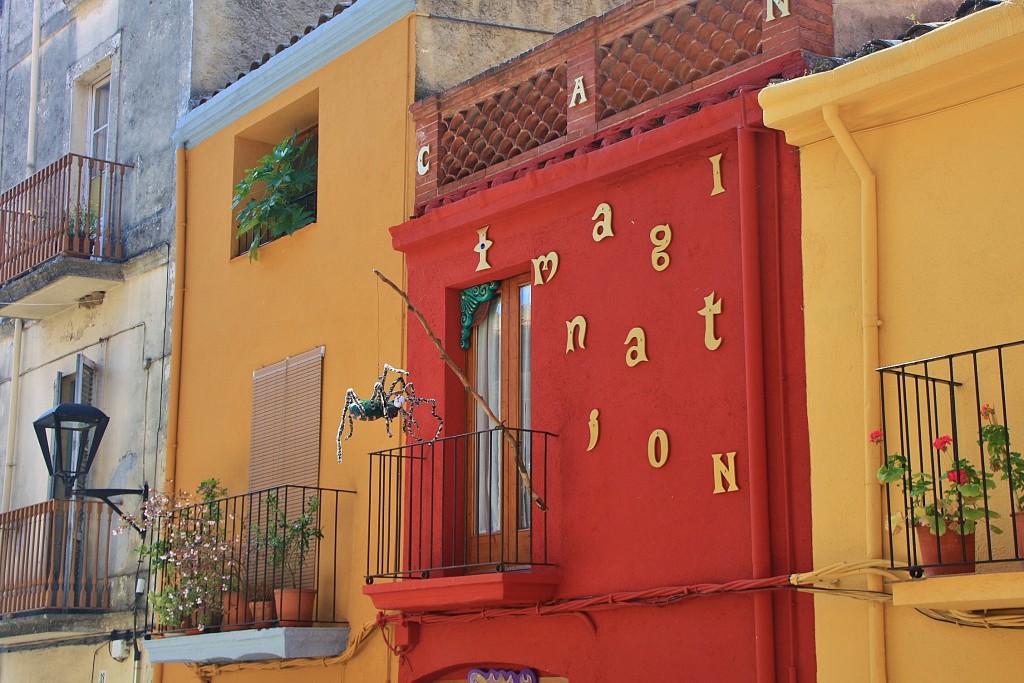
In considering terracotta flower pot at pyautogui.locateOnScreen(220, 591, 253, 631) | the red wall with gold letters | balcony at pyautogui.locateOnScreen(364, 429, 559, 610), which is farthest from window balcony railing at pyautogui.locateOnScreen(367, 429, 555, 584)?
terracotta flower pot at pyautogui.locateOnScreen(220, 591, 253, 631)

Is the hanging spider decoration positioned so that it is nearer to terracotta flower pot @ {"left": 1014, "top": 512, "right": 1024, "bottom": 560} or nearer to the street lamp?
the street lamp

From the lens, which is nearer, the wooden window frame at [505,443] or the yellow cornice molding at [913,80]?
the yellow cornice molding at [913,80]

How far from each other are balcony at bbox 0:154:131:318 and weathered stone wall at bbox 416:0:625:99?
15.4ft

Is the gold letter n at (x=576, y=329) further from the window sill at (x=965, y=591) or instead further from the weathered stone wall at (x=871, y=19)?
the window sill at (x=965, y=591)

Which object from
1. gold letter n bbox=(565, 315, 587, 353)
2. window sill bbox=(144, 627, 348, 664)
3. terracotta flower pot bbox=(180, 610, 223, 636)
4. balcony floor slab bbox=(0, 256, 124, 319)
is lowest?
window sill bbox=(144, 627, 348, 664)

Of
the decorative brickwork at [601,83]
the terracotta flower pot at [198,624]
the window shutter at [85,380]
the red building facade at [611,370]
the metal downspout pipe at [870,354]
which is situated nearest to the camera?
the metal downspout pipe at [870,354]

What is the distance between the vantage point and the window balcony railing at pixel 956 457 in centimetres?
685

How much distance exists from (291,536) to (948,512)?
574 centimetres

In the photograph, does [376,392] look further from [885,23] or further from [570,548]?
[885,23]

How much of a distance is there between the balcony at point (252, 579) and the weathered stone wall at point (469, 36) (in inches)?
132

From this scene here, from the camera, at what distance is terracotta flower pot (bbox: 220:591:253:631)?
1141 centimetres

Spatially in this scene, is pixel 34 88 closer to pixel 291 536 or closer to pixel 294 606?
pixel 291 536

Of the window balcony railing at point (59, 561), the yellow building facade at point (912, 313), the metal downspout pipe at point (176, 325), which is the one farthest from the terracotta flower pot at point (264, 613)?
Answer: the yellow building facade at point (912, 313)

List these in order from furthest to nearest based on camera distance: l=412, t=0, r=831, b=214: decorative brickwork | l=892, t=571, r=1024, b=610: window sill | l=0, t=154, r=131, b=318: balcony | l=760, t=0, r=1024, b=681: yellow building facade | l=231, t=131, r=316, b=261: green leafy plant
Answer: l=0, t=154, r=131, b=318: balcony, l=231, t=131, r=316, b=261: green leafy plant, l=412, t=0, r=831, b=214: decorative brickwork, l=760, t=0, r=1024, b=681: yellow building facade, l=892, t=571, r=1024, b=610: window sill
